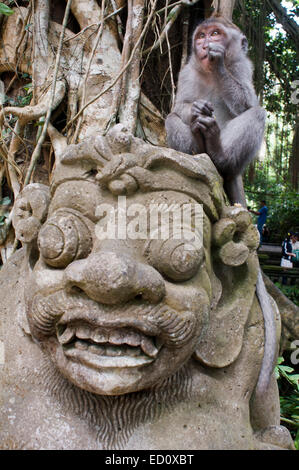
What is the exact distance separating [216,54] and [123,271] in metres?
1.58

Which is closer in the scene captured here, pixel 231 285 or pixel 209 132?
pixel 231 285

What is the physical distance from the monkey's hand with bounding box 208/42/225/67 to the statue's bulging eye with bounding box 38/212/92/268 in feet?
4.57

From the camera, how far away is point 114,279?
3.36ft

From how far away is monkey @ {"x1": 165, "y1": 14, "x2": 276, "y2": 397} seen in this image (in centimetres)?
196

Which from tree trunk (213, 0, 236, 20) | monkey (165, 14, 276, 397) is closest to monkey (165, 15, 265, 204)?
monkey (165, 14, 276, 397)

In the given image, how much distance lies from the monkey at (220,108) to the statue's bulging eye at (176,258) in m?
0.86

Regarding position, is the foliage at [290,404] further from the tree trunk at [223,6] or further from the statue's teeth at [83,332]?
the tree trunk at [223,6]

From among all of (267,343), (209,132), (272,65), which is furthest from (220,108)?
(272,65)

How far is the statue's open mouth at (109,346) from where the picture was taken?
1.07 m

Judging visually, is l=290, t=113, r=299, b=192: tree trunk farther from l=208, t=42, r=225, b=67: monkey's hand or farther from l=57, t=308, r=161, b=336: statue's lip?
l=57, t=308, r=161, b=336: statue's lip

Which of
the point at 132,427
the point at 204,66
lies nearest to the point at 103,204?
the point at 132,427

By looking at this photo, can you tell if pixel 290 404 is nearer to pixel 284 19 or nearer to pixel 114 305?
pixel 114 305
